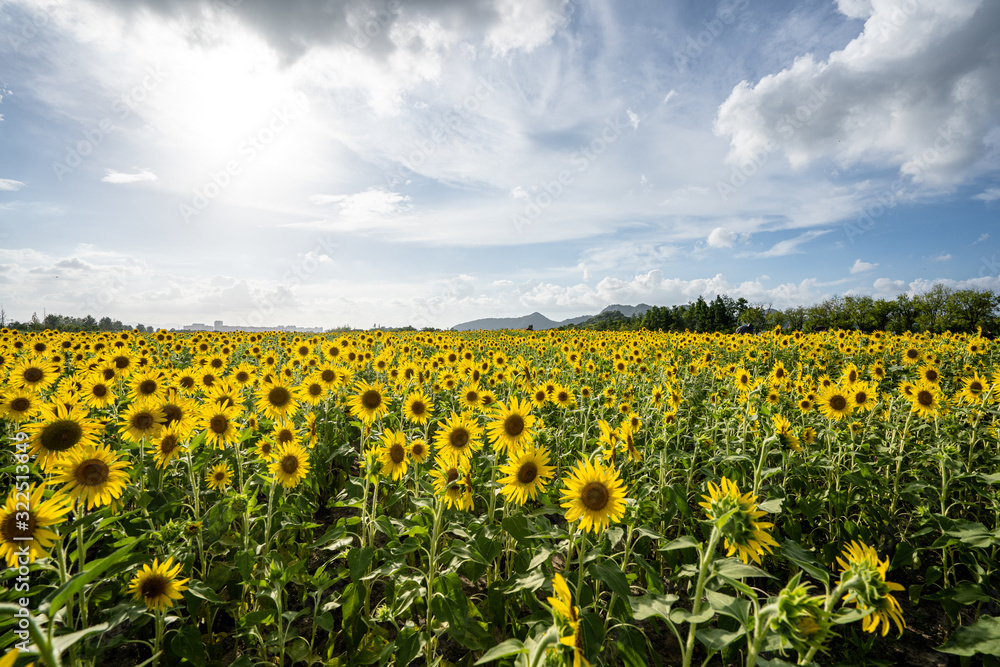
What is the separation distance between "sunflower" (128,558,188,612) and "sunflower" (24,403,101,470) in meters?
1.22

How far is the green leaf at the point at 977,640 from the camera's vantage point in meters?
2.25

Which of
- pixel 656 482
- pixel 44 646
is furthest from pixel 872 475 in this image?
pixel 44 646

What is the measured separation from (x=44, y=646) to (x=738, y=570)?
271 centimetres

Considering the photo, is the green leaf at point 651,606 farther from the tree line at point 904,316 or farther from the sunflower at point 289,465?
the tree line at point 904,316

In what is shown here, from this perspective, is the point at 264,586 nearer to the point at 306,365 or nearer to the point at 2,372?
the point at 306,365

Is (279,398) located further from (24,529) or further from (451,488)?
(451,488)

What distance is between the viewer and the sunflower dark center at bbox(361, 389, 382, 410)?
5.49 m

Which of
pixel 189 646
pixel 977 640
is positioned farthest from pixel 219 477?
pixel 977 640

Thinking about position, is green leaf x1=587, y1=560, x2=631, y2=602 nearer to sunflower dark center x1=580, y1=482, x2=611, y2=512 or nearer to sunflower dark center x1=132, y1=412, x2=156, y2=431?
sunflower dark center x1=580, y1=482, x2=611, y2=512

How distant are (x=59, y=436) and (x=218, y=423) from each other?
1380mm

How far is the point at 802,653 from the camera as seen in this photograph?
1.62 m

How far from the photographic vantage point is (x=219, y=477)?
4781mm

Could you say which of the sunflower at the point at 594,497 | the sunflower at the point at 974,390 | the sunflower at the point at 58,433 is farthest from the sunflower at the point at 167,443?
the sunflower at the point at 974,390

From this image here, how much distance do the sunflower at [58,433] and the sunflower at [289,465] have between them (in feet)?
4.53
